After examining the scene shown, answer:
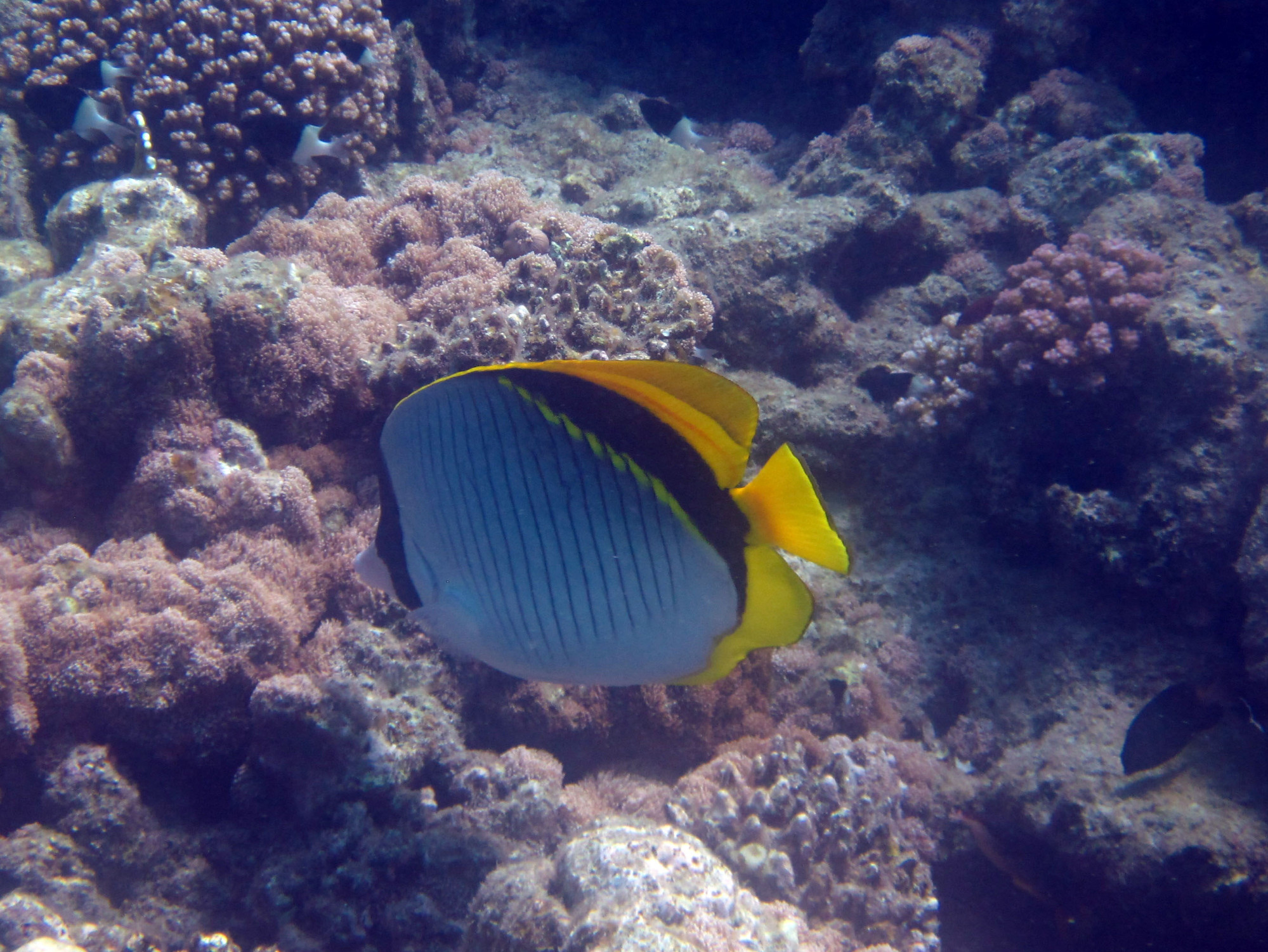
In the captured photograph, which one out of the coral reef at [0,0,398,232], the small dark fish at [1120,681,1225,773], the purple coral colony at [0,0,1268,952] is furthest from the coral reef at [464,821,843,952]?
the coral reef at [0,0,398,232]

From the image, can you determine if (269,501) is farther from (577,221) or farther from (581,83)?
(581,83)

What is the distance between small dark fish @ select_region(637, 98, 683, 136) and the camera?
7.74 m

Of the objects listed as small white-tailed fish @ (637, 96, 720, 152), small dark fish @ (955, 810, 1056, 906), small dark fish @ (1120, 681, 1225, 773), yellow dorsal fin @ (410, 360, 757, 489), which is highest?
yellow dorsal fin @ (410, 360, 757, 489)

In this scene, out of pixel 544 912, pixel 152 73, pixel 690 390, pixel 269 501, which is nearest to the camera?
pixel 690 390

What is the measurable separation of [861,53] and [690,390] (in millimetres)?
8614

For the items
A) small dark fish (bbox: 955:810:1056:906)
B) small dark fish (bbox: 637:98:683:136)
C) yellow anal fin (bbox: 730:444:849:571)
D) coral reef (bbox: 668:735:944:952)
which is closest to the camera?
yellow anal fin (bbox: 730:444:849:571)

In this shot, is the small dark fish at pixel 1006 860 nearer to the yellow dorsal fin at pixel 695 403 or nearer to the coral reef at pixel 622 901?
the coral reef at pixel 622 901

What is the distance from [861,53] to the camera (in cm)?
789

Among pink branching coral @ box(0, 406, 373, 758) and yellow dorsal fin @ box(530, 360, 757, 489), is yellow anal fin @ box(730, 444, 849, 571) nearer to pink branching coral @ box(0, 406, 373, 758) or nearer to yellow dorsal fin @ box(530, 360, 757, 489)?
yellow dorsal fin @ box(530, 360, 757, 489)

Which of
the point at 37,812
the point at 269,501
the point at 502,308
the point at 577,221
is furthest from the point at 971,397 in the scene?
the point at 37,812

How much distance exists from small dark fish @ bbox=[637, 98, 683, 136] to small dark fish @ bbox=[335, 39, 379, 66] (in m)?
3.01

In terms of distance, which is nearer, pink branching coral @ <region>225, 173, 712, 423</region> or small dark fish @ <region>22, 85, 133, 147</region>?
pink branching coral @ <region>225, 173, 712, 423</region>

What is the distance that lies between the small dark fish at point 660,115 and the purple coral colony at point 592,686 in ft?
6.81

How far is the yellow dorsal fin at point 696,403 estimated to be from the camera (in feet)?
4.34
